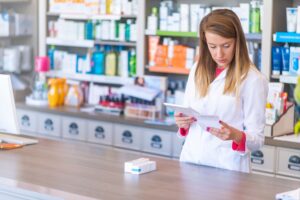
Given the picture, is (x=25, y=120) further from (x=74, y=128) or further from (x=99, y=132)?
(x=99, y=132)

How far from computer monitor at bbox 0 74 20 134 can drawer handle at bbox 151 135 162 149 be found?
1.52m

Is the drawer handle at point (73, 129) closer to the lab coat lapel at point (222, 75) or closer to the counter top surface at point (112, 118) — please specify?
the counter top surface at point (112, 118)

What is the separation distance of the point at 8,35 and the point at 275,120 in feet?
9.63

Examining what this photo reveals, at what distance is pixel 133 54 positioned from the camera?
18.5ft

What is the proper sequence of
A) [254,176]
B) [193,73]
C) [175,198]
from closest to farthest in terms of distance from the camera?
[175,198] → [254,176] → [193,73]

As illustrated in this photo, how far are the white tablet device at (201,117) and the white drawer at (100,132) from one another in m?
2.24

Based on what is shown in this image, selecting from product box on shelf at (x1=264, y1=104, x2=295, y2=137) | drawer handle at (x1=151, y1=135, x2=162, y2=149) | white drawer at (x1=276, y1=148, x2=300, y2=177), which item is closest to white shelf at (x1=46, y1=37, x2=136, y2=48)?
drawer handle at (x1=151, y1=135, x2=162, y2=149)

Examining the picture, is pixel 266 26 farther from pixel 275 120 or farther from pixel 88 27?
pixel 88 27

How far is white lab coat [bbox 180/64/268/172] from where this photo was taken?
3.19 meters

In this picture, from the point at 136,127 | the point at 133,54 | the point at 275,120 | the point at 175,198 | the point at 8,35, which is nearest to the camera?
the point at 175,198

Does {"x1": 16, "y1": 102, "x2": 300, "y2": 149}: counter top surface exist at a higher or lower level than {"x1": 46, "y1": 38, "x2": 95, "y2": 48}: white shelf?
lower

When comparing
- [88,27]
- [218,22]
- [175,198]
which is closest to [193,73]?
[218,22]

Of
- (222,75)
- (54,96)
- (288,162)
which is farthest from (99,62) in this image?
(222,75)

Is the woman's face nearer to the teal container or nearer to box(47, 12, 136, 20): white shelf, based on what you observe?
box(47, 12, 136, 20): white shelf
